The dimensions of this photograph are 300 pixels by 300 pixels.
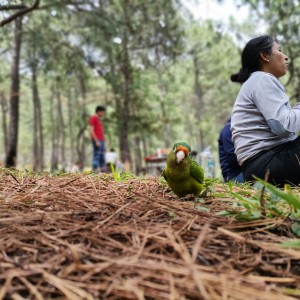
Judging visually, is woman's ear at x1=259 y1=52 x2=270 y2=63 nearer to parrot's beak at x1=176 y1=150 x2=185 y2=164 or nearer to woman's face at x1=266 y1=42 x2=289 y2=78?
woman's face at x1=266 y1=42 x2=289 y2=78

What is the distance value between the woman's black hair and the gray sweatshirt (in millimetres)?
318

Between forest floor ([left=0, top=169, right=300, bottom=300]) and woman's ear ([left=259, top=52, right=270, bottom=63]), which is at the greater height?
woman's ear ([left=259, top=52, right=270, bottom=63])

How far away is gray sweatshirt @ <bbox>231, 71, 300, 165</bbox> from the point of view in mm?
2848

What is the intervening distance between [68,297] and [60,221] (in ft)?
1.73

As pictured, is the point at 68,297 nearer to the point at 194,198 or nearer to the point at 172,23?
the point at 194,198

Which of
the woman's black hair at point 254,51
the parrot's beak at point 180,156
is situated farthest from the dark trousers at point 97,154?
the parrot's beak at point 180,156

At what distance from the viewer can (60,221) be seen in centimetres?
146

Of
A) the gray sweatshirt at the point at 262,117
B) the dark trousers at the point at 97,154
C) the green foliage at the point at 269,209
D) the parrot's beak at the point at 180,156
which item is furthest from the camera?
the dark trousers at the point at 97,154

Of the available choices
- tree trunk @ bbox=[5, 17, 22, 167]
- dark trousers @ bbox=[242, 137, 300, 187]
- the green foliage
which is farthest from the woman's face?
tree trunk @ bbox=[5, 17, 22, 167]

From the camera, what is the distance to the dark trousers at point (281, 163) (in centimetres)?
290

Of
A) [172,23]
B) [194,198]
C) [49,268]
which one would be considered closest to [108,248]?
[49,268]

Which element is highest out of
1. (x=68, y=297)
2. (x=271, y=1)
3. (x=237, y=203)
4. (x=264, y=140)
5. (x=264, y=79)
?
(x=271, y=1)

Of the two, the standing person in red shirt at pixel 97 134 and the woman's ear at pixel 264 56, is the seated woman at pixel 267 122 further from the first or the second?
the standing person in red shirt at pixel 97 134

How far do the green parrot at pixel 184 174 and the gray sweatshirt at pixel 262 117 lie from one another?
1.03 m
